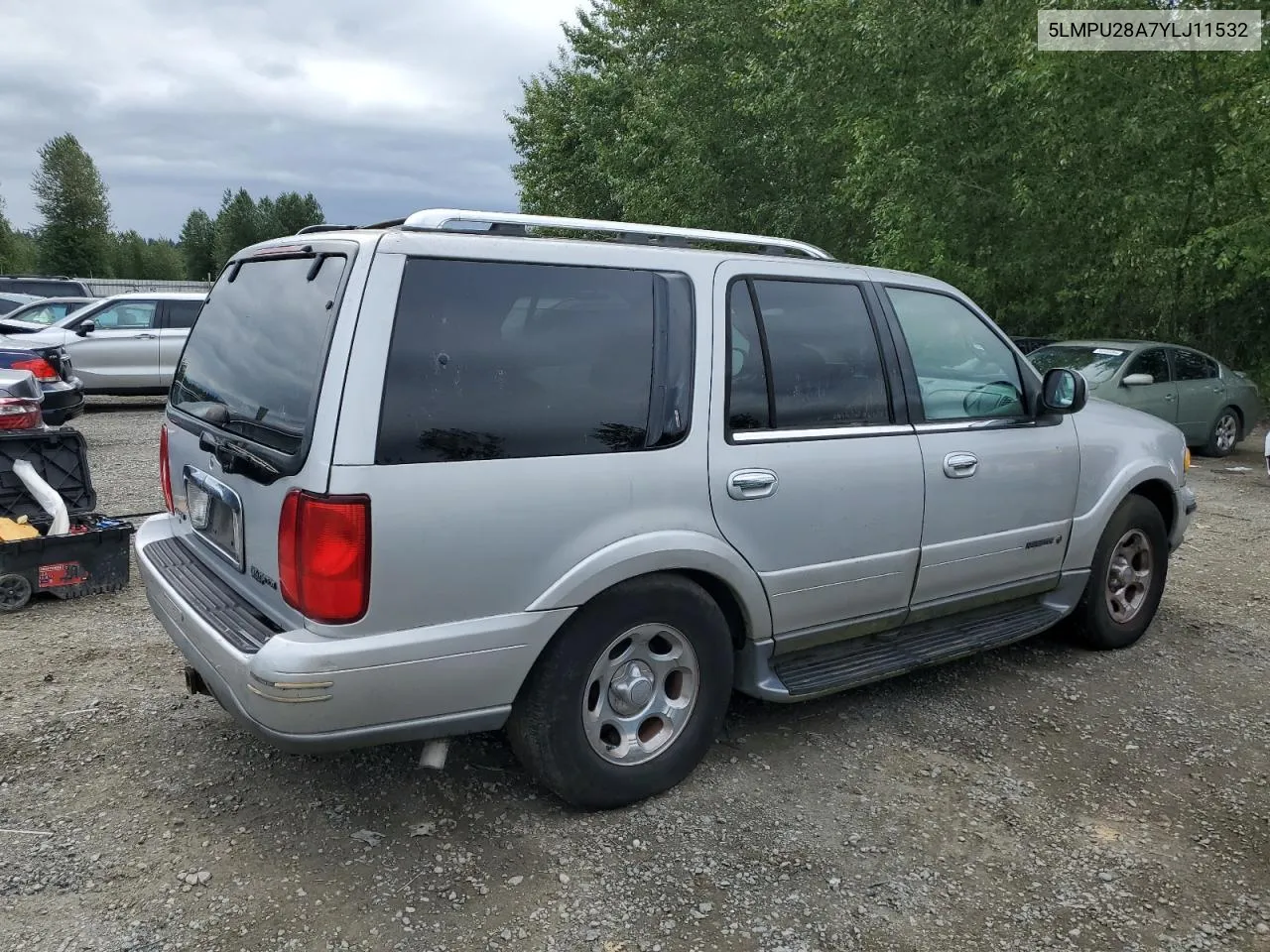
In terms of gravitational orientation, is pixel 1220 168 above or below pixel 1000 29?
below

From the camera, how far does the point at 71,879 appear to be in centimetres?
290

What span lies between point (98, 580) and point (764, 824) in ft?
13.4

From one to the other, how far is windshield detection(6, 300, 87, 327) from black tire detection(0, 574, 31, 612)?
13540 mm

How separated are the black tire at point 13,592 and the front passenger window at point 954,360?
4552 mm

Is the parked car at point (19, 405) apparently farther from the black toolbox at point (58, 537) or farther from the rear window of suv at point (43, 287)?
the rear window of suv at point (43, 287)

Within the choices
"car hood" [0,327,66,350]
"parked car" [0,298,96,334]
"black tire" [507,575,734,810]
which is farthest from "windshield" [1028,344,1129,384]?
"parked car" [0,298,96,334]

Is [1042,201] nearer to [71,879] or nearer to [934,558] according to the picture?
[934,558]

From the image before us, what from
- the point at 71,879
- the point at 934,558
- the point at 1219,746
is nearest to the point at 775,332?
the point at 934,558

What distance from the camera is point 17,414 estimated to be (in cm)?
559

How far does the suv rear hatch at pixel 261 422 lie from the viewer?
9.02ft

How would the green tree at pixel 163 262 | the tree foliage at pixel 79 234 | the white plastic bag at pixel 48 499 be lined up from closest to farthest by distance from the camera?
the white plastic bag at pixel 48 499, the tree foliage at pixel 79 234, the green tree at pixel 163 262

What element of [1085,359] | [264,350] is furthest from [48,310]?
[264,350]

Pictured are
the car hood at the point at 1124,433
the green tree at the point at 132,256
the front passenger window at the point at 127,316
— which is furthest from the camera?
the green tree at the point at 132,256

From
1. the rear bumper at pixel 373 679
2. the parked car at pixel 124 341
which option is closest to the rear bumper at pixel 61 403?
the parked car at pixel 124 341
